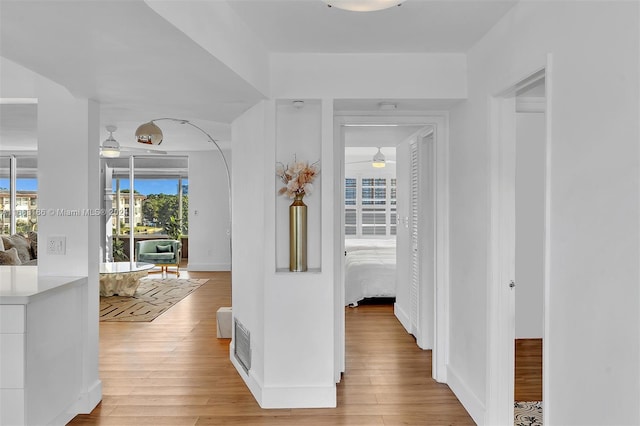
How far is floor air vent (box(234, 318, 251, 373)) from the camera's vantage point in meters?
3.71

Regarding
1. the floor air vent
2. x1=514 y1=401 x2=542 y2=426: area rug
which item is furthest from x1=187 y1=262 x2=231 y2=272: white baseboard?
x1=514 y1=401 x2=542 y2=426: area rug

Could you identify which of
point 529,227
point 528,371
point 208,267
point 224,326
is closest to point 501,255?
point 528,371

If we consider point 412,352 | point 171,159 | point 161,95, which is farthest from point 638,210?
point 171,159

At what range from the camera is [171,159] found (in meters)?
10.6

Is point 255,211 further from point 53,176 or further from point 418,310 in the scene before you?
point 418,310

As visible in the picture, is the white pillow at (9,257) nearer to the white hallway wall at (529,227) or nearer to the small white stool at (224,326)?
the small white stool at (224,326)

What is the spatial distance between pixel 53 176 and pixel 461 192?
9.56ft

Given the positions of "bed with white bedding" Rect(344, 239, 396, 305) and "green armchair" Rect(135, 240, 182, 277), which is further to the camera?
"green armchair" Rect(135, 240, 182, 277)

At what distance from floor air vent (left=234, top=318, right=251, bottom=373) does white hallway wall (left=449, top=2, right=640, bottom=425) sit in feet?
7.36

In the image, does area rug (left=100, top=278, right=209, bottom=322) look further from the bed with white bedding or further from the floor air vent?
the bed with white bedding

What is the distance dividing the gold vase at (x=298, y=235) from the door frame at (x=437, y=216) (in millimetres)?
417

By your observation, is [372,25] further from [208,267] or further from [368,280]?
[208,267]

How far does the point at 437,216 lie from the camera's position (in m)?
3.84

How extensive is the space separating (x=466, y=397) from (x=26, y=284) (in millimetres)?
3010
